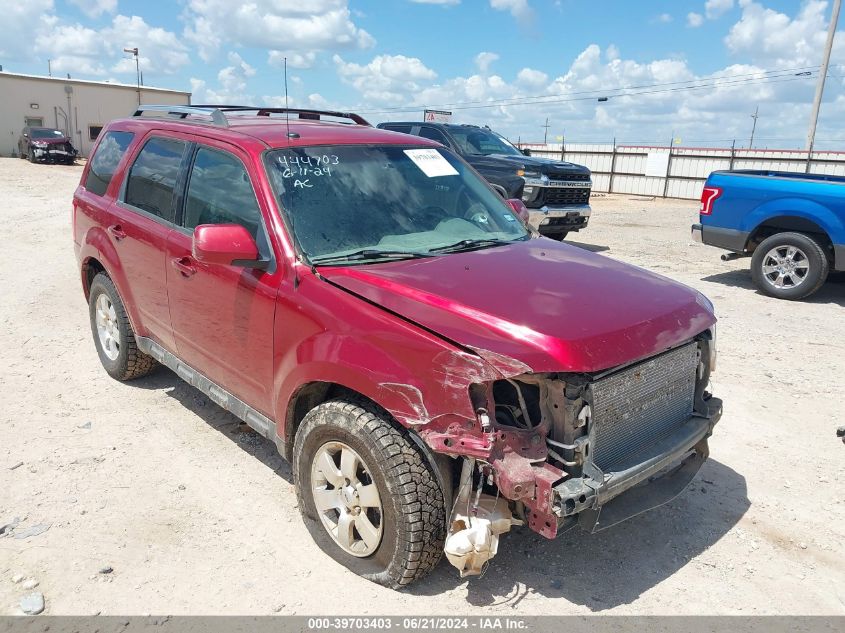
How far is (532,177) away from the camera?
446 inches

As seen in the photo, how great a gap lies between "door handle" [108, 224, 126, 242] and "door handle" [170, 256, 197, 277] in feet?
2.85

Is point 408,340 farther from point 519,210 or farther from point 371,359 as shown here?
point 519,210

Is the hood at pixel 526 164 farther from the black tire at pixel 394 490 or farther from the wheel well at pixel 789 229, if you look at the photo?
the black tire at pixel 394 490

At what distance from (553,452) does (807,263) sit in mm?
7181

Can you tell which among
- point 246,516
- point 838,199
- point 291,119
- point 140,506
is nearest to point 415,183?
point 291,119

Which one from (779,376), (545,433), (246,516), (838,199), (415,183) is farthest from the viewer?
(838,199)

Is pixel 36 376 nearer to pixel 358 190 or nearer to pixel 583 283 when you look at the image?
pixel 358 190

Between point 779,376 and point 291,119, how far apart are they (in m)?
4.52

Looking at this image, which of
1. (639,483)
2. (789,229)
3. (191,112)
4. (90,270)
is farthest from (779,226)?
(90,270)

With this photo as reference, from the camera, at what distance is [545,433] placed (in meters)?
2.62

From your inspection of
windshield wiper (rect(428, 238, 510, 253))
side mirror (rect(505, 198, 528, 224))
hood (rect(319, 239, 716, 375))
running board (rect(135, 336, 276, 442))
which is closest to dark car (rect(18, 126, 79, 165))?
running board (rect(135, 336, 276, 442))

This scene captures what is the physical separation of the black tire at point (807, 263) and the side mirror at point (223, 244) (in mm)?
7478

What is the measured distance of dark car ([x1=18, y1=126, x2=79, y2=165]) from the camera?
2961 centimetres

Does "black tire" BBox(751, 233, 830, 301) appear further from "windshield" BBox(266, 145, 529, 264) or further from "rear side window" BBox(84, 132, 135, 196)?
"rear side window" BBox(84, 132, 135, 196)
